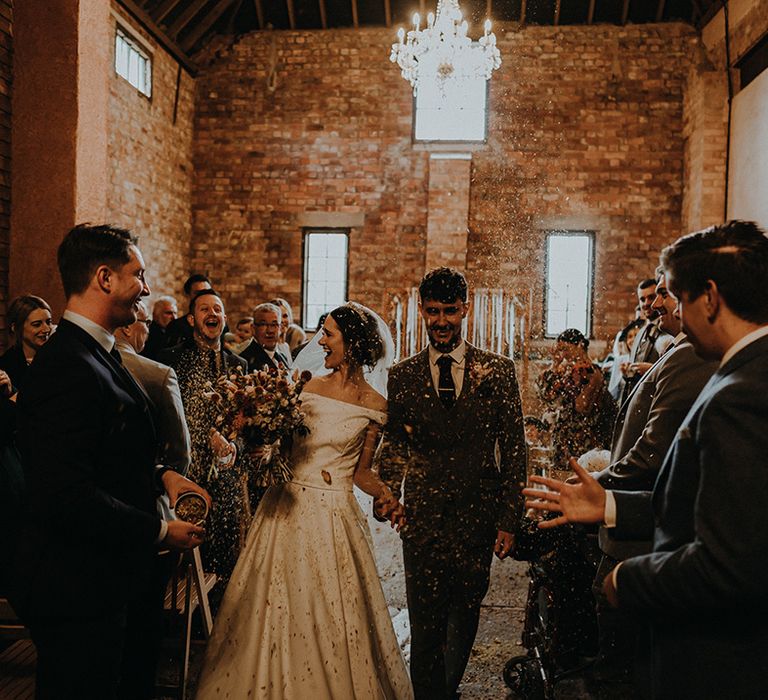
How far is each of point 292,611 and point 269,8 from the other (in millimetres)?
10424

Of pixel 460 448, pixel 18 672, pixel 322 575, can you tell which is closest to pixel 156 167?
pixel 18 672

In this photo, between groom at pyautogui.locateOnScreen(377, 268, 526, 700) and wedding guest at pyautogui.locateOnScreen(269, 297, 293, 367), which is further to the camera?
wedding guest at pyautogui.locateOnScreen(269, 297, 293, 367)

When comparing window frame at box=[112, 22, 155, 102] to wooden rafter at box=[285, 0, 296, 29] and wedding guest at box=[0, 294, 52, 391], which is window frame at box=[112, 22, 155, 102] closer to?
wooden rafter at box=[285, 0, 296, 29]

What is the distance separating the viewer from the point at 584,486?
5.96ft

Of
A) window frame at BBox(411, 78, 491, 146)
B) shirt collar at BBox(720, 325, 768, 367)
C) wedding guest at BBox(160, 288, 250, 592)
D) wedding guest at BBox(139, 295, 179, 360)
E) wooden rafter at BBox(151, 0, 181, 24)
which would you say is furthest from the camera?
window frame at BBox(411, 78, 491, 146)

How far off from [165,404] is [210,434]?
4.05ft

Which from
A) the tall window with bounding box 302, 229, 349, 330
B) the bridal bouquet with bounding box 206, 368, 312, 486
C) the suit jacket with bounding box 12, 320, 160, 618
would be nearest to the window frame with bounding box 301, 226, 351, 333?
the tall window with bounding box 302, 229, 349, 330

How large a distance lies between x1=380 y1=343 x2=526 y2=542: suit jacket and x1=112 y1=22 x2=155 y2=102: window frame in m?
7.76

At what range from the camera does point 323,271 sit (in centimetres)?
1084

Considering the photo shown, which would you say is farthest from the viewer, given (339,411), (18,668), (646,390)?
(18,668)

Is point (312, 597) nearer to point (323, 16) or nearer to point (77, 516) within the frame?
point (77, 516)

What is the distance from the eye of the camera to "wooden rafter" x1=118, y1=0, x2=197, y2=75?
8.70 m

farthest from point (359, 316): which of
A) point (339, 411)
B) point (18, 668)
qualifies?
point (18, 668)

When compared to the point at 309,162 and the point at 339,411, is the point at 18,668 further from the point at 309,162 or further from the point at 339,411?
the point at 309,162
